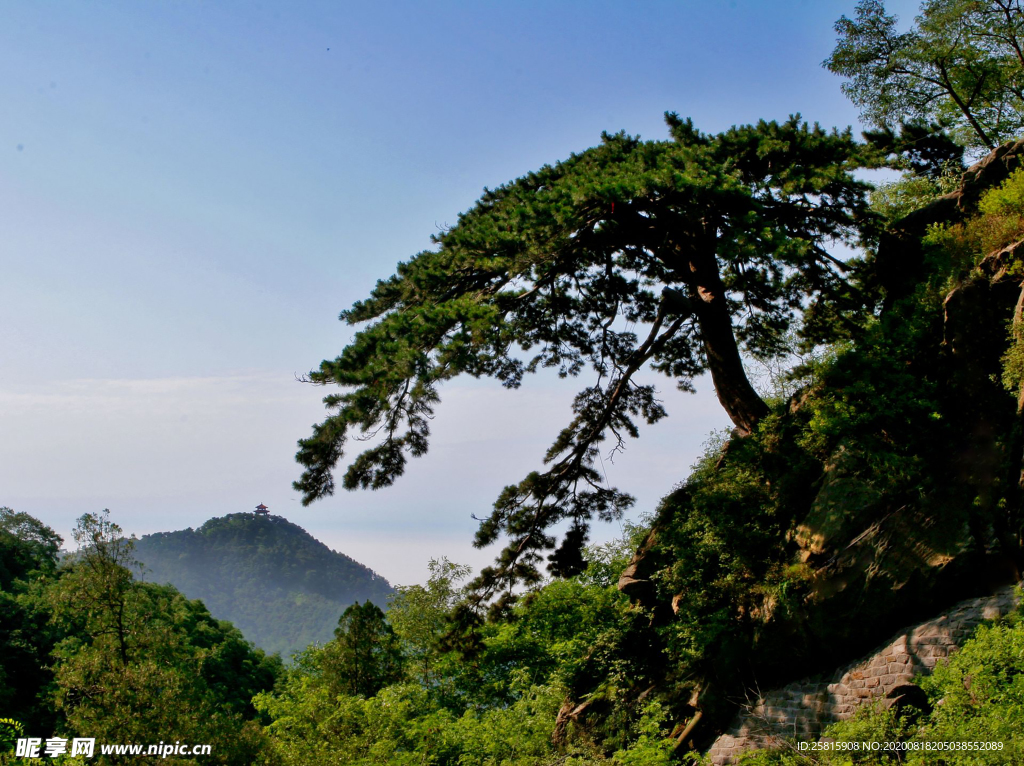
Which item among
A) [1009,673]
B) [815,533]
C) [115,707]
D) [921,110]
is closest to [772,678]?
[815,533]

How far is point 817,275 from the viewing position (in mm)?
12430

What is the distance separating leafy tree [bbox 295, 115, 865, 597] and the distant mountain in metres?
145

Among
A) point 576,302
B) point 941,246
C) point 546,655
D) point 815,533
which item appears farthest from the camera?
point 546,655

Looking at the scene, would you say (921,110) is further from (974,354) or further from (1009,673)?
(1009,673)

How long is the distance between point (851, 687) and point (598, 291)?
27.1 feet

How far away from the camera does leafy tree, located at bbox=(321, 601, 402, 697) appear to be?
18.5 meters

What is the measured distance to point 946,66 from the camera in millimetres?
13805

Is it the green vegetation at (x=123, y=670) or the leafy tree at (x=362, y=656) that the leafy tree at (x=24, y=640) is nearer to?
the leafy tree at (x=362, y=656)

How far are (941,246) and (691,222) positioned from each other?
408cm

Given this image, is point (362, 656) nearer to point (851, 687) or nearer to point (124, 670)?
point (124, 670)

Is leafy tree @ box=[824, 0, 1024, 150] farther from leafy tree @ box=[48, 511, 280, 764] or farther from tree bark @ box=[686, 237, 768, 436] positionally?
leafy tree @ box=[48, 511, 280, 764]

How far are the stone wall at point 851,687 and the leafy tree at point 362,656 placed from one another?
11.9 meters

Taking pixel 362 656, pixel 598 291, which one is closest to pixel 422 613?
Answer: pixel 362 656

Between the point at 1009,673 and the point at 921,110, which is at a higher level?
the point at 921,110
